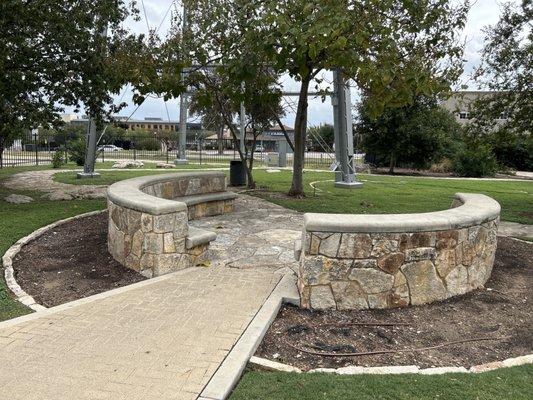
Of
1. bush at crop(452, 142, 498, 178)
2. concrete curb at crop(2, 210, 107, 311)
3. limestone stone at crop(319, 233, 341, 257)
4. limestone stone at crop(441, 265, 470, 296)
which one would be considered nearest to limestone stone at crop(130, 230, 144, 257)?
concrete curb at crop(2, 210, 107, 311)

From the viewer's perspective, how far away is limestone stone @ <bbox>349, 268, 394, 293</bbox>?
174 inches

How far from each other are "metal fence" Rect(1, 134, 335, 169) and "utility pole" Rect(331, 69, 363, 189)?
5.34 meters

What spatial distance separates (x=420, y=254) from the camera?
4520 mm

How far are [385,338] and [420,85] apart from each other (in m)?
4.83

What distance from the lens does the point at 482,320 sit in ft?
14.6

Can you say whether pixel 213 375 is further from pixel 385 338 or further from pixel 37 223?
pixel 37 223

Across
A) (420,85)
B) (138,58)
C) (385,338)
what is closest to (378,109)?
(420,85)

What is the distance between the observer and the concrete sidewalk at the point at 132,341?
302cm

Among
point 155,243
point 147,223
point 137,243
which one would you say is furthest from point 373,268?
point 137,243

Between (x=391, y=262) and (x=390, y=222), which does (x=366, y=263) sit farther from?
(x=390, y=222)

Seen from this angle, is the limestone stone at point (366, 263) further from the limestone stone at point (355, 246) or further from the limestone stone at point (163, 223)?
Answer: the limestone stone at point (163, 223)

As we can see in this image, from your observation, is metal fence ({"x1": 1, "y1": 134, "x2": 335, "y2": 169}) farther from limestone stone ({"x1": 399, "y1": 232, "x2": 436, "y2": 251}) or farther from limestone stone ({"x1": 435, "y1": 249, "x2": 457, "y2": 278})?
limestone stone ({"x1": 399, "y1": 232, "x2": 436, "y2": 251})

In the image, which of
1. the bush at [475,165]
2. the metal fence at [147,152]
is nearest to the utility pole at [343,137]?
the metal fence at [147,152]

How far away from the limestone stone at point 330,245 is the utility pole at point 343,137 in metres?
9.30
